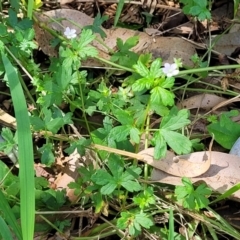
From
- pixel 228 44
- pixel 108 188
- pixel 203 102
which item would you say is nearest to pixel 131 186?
pixel 108 188

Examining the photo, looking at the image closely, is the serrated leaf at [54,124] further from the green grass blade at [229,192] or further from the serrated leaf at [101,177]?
the green grass blade at [229,192]

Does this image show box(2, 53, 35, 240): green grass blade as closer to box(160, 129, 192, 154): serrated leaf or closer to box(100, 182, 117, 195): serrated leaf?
box(100, 182, 117, 195): serrated leaf

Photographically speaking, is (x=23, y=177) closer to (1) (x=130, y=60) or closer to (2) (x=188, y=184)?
(2) (x=188, y=184)

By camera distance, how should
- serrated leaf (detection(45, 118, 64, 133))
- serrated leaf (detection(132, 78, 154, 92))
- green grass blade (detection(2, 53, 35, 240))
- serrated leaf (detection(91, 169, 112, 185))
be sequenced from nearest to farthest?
green grass blade (detection(2, 53, 35, 240))
serrated leaf (detection(132, 78, 154, 92))
serrated leaf (detection(91, 169, 112, 185))
serrated leaf (detection(45, 118, 64, 133))

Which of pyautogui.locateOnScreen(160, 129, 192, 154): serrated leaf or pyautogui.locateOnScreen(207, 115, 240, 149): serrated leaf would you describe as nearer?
pyautogui.locateOnScreen(160, 129, 192, 154): serrated leaf

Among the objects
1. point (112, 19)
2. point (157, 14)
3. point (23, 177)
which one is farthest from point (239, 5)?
point (23, 177)

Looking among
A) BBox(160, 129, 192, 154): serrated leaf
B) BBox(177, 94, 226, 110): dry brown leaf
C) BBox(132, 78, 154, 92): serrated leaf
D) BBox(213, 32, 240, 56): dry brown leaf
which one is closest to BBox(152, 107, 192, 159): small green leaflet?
BBox(160, 129, 192, 154): serrated leaf

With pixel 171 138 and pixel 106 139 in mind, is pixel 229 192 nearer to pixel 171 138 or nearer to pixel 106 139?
pixel 171 138
